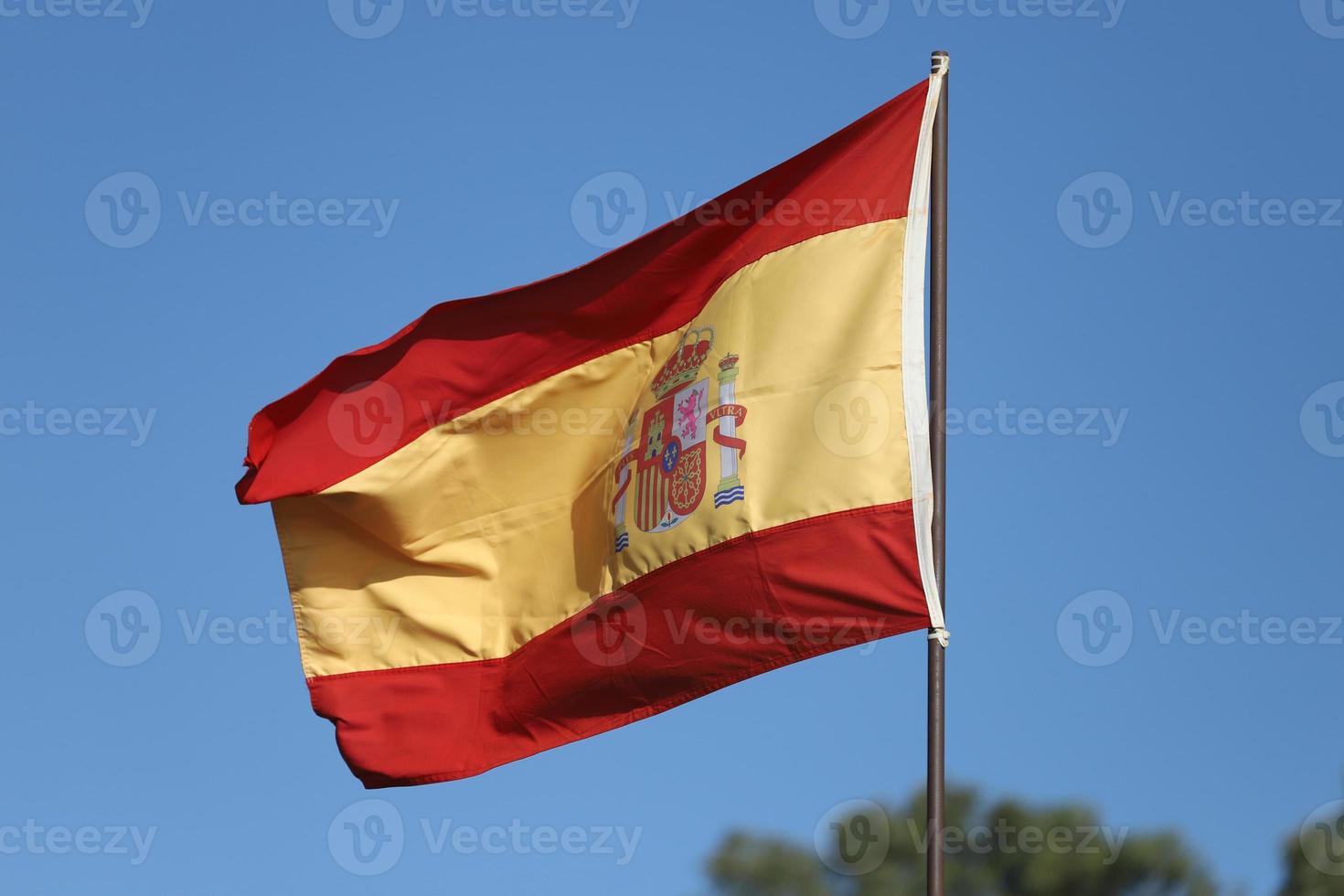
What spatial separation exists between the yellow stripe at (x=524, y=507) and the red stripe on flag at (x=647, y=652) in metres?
0.16

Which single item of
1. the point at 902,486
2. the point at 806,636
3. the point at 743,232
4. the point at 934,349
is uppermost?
the point at 743,232

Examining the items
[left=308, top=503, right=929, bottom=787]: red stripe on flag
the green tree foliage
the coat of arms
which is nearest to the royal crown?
the coat of arms

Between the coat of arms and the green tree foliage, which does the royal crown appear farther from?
the green tree foliage

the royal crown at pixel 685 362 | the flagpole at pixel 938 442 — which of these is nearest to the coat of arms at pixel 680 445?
the royal crown at pixel 685 362

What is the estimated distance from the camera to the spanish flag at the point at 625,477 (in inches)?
424

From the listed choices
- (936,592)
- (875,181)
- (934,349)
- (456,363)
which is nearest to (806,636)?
(936,592)

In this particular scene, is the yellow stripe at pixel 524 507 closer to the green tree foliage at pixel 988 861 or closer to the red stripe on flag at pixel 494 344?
the red stripe on flag at pixel 494 344

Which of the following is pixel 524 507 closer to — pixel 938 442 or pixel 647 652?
pixel 647 652

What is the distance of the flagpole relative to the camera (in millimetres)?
9719

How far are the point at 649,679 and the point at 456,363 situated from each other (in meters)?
2.80

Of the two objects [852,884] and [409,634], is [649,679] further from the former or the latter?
[852,884]

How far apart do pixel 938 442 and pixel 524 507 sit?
3.46 metres

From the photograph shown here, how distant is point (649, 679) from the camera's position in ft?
37.8

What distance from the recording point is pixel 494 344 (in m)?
13.2
